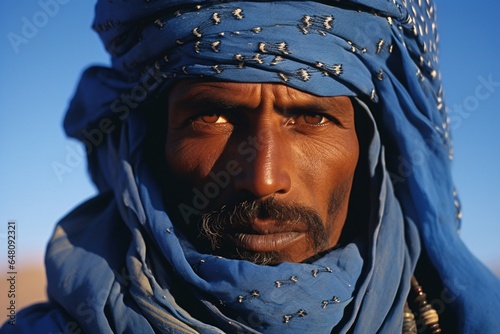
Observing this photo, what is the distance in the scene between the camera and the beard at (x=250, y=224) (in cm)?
225

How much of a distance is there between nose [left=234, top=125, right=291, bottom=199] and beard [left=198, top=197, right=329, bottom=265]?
2.0 inches

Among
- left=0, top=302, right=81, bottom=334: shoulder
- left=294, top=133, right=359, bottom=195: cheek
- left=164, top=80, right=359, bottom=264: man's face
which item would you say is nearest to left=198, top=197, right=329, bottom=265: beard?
left=164, top=80, right=359, bottom=264: man's face

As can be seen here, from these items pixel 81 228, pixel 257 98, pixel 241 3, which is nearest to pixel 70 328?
pixel 81 228

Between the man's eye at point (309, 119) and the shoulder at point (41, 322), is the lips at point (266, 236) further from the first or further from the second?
the shoulder at point (41, 322)

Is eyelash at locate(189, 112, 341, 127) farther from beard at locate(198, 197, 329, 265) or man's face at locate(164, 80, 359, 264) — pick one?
beard at locate(198, 197, 329, 265)

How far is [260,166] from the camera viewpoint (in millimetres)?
2207

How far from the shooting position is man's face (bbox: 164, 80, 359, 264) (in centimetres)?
226

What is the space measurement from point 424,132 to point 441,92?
282 millimetres

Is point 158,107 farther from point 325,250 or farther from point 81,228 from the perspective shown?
point 325,250

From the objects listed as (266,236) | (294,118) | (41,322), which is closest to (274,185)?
(266,236)

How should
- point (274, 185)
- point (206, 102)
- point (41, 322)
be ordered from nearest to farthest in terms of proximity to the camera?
1. point (274, 185)
2. point (206, 102)
3. point (41, 322)

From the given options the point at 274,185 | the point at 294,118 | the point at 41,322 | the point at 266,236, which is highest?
the point at 294,118

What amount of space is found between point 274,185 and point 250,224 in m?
0.16

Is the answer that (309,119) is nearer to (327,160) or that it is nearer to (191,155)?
(327,160)
